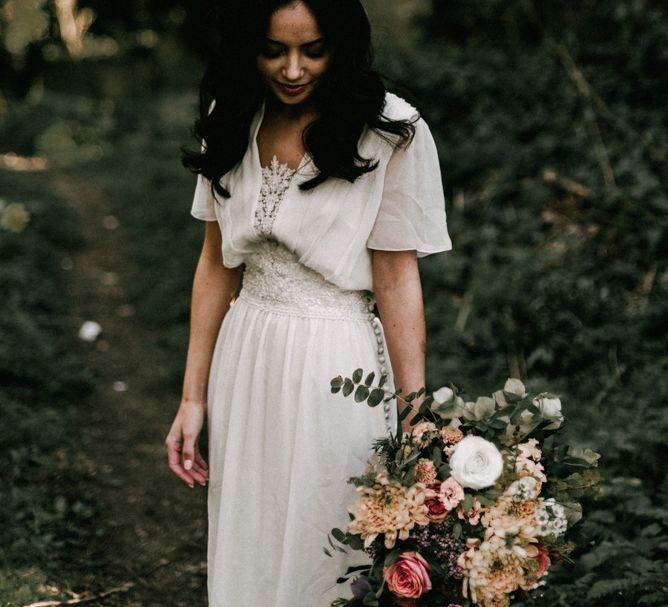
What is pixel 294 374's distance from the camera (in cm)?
209

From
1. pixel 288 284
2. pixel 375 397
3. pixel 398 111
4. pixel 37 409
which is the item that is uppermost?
pixel 398 111

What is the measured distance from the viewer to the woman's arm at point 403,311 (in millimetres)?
2039

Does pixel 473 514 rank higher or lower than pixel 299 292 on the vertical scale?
lower

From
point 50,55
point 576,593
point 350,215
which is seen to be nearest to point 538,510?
point 350,215

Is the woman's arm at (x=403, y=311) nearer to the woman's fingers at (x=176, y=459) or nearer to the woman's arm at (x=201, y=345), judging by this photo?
the woman's arm at (x=201, y=345)

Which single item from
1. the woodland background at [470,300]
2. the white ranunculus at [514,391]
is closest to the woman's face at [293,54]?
the woodland background at [470,300]

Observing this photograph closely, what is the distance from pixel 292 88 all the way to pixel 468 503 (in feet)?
3.36

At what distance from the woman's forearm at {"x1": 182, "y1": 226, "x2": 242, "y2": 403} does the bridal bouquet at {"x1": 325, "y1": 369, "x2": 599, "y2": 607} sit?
0.63 meters

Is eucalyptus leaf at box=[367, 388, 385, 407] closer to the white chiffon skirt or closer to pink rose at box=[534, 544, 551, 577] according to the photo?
the white chiffon skirt

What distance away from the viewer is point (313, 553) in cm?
209

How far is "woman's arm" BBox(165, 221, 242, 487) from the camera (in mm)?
2312

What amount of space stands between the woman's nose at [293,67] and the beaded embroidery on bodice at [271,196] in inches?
9.5

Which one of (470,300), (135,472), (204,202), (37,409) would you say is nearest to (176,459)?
(204,202)

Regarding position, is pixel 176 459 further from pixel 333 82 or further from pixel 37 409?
pixel 37 409
